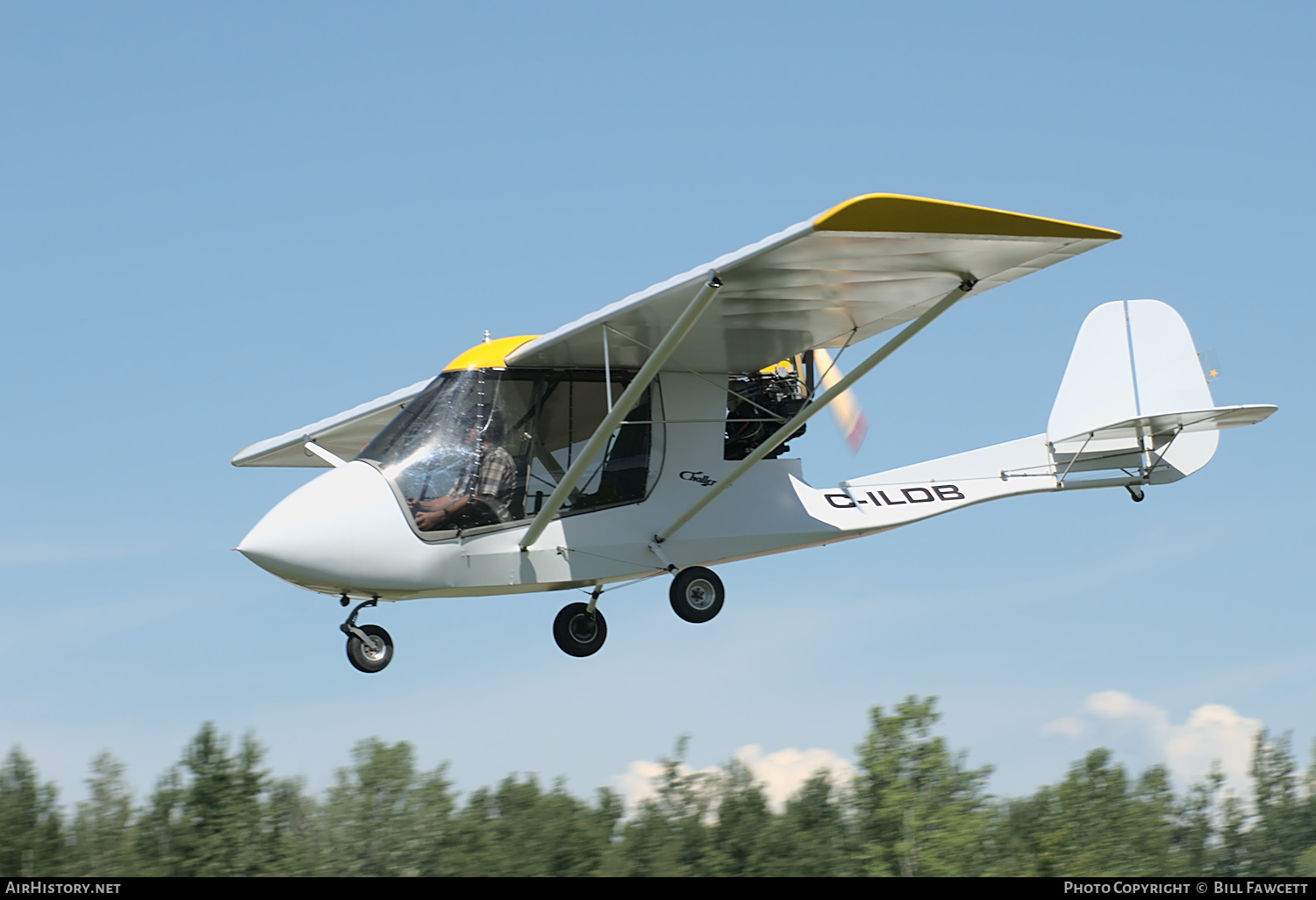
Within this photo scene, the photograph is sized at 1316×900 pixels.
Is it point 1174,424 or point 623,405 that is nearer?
point 623,405

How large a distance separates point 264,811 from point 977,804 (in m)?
17.9

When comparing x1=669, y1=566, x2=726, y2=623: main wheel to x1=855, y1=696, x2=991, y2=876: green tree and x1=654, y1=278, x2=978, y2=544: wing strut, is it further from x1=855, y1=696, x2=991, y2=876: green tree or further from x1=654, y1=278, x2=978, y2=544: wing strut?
x1=855, y1=696, x2=991, y2=876: green tree

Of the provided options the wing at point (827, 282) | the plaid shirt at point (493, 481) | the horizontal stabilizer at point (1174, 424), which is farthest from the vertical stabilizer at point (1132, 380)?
the plaid shirt at point (493, 481)

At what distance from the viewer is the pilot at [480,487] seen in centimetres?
1170

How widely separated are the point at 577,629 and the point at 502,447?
2089mm

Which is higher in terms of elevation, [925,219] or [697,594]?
[925,219]

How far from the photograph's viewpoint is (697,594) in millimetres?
12719

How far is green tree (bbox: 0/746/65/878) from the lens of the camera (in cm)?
3394

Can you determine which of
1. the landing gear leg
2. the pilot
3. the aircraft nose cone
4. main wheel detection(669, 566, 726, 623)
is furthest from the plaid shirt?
main wheel detection(669, 566, 726, 623)

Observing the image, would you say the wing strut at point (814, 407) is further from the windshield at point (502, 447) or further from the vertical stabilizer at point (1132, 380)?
the vertical stabilizer at point (1132, 380)

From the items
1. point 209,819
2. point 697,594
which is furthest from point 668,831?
point 697,594

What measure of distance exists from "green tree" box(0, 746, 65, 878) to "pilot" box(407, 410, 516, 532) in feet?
86.4

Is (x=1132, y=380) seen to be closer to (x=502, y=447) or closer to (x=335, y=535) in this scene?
(x=502, y=447)
